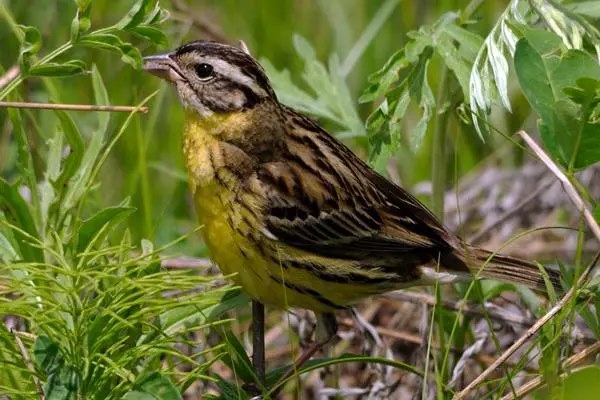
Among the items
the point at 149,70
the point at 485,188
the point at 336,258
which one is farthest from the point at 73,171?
the point at 485,188

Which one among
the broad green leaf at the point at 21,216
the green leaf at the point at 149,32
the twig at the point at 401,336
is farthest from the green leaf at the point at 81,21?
the twig at the point at 401,336

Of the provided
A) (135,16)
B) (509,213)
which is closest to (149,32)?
(135,16)

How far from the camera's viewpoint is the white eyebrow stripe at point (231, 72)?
13.0ft

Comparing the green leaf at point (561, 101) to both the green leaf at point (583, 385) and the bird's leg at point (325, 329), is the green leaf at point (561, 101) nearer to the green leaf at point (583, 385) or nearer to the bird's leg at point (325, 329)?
the green leaf at point (583, 385)

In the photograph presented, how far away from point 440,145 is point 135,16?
112 centimetres

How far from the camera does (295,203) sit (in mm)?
3959

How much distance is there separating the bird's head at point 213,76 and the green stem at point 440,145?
558mm

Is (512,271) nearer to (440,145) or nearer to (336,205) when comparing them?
(440,145)

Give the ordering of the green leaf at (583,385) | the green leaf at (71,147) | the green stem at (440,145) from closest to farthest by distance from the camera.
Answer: the green leaf at (583,385)
the green leaf at (71,147)
the green stem at (440,145)

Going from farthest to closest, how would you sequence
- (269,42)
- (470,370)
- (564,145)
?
1. (269,42)
2. (470,370)
3. (564,145)

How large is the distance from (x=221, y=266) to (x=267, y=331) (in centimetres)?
112

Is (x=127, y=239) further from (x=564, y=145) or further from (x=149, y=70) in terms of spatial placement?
(x=564, y=145)

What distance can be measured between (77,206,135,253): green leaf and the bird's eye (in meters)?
0.80

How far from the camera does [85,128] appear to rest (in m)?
5.35
